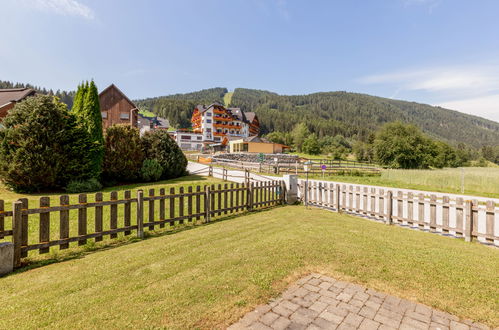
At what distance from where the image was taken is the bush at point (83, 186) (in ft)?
47.5

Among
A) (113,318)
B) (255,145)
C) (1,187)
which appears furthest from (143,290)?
(255,145)

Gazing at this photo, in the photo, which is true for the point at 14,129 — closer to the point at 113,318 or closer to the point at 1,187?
the point at 1,187

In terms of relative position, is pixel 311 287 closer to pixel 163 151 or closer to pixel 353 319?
pixel 353 319

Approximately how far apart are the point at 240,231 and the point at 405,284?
398 centimetres

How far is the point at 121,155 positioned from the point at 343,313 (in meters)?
18.2

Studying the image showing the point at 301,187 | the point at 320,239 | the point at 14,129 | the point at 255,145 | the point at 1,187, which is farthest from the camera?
the point at 255,145

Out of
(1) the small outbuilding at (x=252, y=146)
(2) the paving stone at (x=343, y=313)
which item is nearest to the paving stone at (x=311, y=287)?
(2) the paving stone at (x=343, y=313)

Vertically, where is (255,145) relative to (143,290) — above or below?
above

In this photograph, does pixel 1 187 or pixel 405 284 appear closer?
pixel 405 284

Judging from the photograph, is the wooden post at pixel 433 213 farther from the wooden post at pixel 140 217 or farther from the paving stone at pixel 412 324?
the wooden post at pixel 140 217

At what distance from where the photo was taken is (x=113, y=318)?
2.97 m

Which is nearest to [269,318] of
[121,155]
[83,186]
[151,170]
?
[83,186]

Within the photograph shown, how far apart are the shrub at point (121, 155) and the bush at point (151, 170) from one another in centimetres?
45

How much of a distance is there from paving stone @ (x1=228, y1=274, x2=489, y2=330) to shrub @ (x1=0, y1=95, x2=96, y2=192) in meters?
16.1
